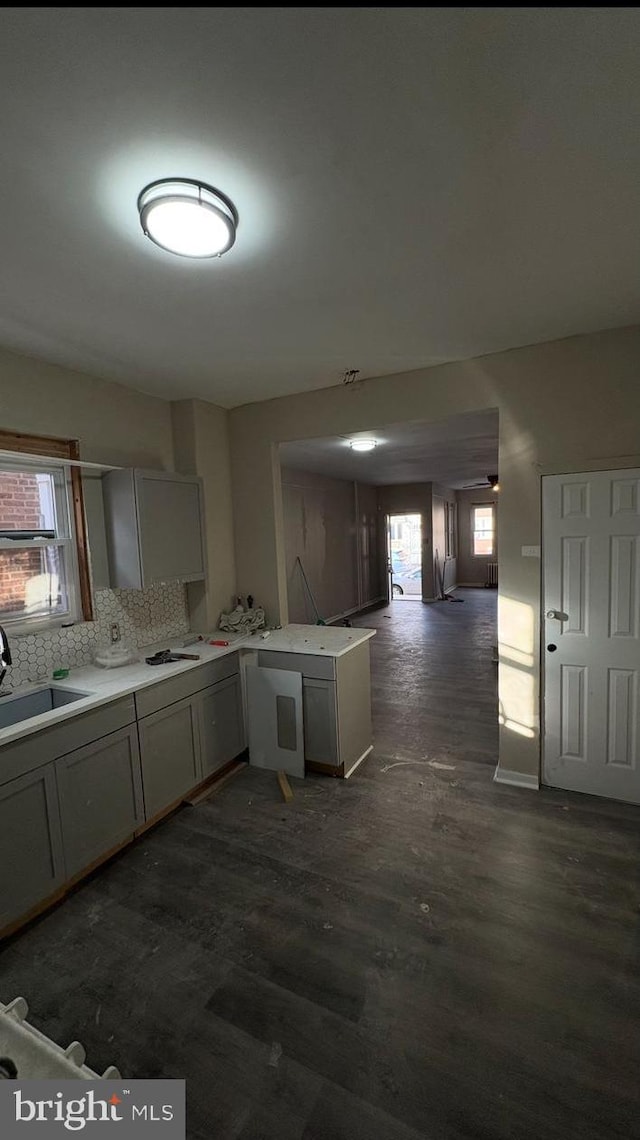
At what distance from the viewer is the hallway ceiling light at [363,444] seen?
493 cm

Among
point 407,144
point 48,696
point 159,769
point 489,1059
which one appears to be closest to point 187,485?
point 48,696

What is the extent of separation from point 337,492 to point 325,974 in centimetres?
714

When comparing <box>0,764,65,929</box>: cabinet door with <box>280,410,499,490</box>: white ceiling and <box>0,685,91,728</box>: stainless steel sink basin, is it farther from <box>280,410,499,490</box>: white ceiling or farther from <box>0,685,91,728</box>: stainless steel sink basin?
<box>280,410,499,490</box>: white ceiling

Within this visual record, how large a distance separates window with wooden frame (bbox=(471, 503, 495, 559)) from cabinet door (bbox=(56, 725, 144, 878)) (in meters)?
10.3

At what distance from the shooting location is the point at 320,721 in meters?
3.07

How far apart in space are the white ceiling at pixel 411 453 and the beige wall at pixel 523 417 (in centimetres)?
25

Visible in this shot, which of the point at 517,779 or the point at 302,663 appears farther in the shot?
the point at 302,663

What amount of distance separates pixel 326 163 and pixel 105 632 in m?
2.75

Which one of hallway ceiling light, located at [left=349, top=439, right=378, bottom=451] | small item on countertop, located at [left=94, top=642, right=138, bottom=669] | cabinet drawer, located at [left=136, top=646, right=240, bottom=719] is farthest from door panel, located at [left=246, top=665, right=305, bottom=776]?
hallway ceiling light, located at [left=349, top=439, right=378, bottom=451]

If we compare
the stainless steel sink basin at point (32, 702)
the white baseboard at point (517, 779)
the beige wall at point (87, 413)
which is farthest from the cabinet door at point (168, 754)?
the white baseboard at point (517, 779)

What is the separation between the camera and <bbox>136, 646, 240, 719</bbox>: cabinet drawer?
253 cm

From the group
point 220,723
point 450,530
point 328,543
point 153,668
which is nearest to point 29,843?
point 153,668

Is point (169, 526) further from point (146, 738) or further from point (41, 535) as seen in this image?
point (146, 738)

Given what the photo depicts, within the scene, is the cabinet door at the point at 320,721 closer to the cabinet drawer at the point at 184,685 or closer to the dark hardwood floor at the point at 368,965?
the dark hardwood floor at the point at 368,965
